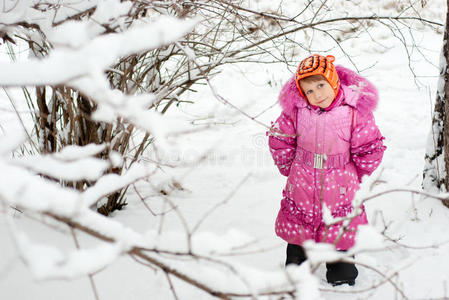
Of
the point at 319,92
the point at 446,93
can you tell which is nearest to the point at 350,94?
the point at 319,92

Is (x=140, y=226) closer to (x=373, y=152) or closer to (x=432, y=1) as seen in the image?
(x=373, y=152)

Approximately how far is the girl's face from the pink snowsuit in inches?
2.0

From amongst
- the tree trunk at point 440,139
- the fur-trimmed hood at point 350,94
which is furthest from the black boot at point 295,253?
the tree trunk at point 440,139

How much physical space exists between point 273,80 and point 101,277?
11.6 feet

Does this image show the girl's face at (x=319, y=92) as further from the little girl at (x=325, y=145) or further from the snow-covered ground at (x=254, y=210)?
the snow-covered ground at (x=254, y=210)

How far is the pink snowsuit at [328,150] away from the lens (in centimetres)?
178

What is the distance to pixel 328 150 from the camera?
1.75 m

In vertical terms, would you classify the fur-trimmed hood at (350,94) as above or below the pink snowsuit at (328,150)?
above

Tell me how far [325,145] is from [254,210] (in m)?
1.03

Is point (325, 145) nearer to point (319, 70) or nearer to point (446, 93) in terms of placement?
point (319, 70)

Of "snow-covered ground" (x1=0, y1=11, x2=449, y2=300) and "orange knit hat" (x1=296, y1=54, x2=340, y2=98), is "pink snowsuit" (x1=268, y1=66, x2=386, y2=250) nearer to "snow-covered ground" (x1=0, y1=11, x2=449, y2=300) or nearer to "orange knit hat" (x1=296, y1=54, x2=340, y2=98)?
"orange knit hat" (x1=296, y1=54, x2=340, y2=98)

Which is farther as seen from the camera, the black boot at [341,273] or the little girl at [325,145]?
the black boot at [341,273]

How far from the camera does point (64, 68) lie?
604mm

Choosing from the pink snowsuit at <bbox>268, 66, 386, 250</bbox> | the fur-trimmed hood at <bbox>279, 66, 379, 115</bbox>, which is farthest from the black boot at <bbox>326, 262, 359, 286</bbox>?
the fur-trimmed hood at <bbox>279, 66, 379, 115</bbox>
